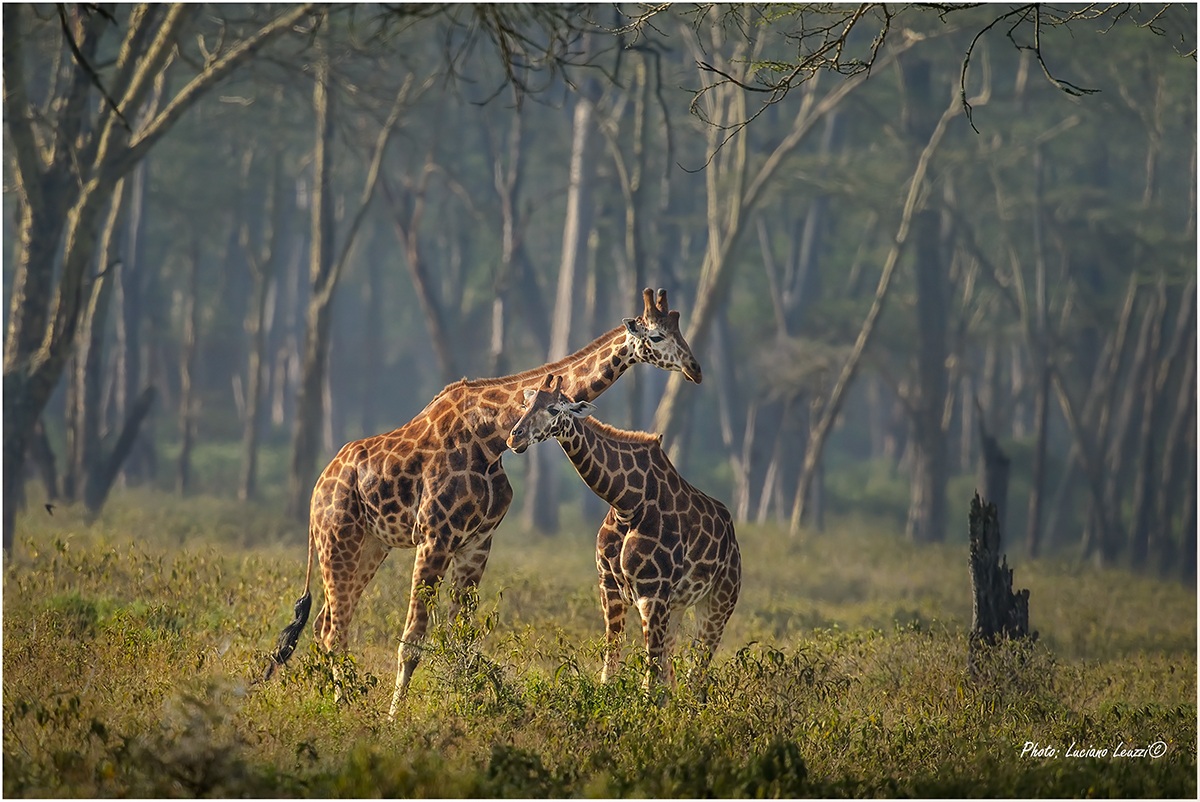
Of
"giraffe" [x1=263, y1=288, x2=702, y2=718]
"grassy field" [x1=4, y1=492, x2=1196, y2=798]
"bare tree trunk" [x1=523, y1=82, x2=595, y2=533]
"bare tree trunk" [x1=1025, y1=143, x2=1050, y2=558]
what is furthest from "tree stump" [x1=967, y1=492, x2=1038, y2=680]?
"bare tree trunk" [x1=523, y1=82, x2=595, y2=533]

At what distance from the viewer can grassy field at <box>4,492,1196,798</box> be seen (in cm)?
726

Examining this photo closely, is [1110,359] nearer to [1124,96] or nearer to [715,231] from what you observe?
[1124,96]

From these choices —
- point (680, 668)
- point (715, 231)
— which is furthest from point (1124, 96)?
point (680, 668)

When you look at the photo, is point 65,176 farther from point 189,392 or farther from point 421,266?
point 189,392

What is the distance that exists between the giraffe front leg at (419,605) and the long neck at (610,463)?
113 cm

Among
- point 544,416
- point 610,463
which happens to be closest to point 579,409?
point 544,416

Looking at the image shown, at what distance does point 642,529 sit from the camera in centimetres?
903

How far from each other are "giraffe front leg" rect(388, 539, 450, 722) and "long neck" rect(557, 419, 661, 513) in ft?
3.71

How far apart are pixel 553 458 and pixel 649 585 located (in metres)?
18.8

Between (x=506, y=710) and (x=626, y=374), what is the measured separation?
17.9m

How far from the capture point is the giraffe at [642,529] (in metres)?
8.80

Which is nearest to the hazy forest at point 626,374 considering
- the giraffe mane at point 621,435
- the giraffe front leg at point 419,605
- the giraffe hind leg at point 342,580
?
the giraffe front leg at point 419,605

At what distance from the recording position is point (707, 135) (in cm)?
2694

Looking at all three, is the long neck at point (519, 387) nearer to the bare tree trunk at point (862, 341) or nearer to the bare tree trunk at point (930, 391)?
the bare tree trunk at point (862, 341)
